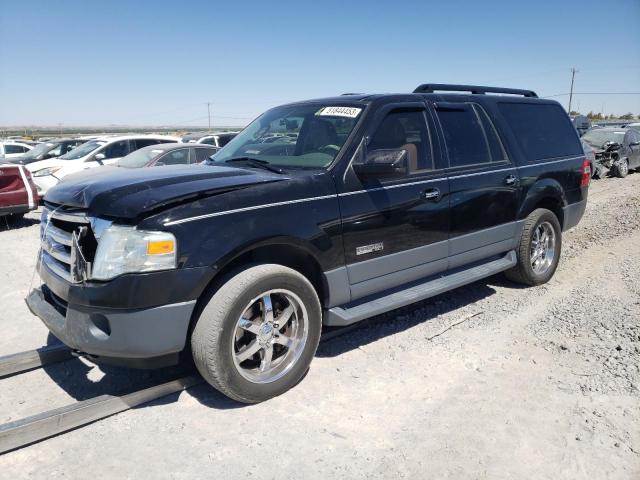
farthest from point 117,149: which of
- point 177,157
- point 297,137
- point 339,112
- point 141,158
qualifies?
point 339,112

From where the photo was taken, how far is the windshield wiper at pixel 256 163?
382 cm

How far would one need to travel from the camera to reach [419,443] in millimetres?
2908

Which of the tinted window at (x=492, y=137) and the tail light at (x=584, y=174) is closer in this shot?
the tinted window at (x=492, y=137)

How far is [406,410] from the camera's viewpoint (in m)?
3.24

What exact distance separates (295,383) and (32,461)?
1595 mm

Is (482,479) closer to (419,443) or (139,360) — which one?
(419,443)

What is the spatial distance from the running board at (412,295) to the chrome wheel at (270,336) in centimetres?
31

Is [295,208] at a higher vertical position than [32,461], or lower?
higher

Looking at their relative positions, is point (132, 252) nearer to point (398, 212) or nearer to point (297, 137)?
point (297, 137)

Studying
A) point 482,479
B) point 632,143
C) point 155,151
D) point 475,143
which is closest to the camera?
point 482,479

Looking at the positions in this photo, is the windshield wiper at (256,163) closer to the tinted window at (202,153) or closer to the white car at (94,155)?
the tinted window at (202,153)

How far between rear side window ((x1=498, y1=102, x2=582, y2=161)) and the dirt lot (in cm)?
171

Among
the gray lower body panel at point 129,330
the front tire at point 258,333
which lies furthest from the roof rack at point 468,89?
the gray lower body panel at point 129,330

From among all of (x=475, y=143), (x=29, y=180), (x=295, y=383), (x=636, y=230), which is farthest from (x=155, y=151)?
(x=636, y=230)
